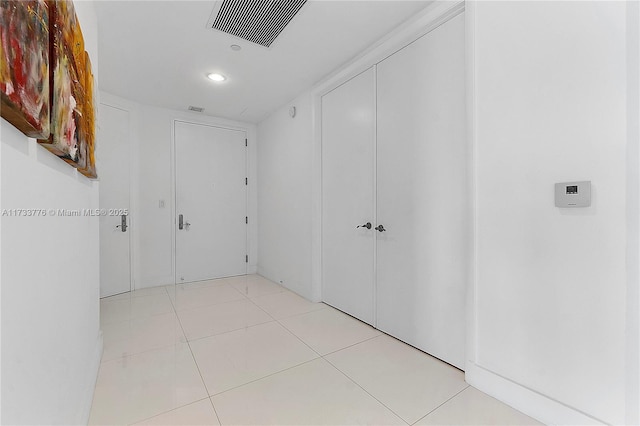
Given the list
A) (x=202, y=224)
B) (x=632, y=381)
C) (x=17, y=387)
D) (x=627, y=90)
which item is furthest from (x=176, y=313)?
(x=627, y=90)

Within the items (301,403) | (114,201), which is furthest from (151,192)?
(301,403)

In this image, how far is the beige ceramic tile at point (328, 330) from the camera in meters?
2.30

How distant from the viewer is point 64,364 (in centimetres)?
113

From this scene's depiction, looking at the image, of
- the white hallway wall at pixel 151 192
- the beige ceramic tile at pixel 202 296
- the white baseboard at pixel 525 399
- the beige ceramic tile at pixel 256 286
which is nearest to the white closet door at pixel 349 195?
the beige ceramic tile at pixel 256 286

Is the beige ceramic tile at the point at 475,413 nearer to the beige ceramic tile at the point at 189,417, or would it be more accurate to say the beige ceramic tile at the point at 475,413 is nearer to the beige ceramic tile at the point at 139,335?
the beige ceramic tile at the point at 189,417

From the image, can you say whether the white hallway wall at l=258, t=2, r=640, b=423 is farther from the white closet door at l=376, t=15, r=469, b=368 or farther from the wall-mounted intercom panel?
the white closet door at l=376, t=15, r=469, b=368

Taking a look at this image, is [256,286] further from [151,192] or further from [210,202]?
[151,192]

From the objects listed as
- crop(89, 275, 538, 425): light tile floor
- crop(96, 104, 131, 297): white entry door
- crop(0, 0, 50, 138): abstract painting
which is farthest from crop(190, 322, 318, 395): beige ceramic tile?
crop(96, 104, 131, 297): white entry door

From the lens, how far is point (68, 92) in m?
1.14

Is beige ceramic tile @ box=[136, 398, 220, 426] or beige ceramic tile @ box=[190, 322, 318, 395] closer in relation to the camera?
beige ceramic tile @ box=[136, 398, 220, 426]

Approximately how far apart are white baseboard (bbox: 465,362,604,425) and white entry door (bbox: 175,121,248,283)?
11.9ft

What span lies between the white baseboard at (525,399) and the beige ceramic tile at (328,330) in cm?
89

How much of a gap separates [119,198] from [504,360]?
4.21m

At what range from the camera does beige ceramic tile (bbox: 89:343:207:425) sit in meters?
1.51
